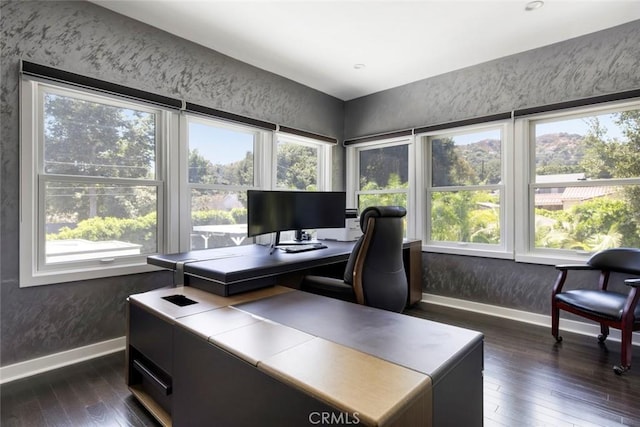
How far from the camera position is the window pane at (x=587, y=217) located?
275 cm

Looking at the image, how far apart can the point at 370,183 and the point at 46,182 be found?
3.40 m

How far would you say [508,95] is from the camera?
10.7ft

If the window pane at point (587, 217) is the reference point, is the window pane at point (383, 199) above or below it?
above

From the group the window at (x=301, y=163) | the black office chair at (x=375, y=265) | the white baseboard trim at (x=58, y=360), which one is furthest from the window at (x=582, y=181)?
the white baseboard trim at (x=58, y=360)

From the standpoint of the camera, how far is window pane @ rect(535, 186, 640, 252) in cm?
275

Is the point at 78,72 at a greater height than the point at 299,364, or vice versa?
the point at 78,72

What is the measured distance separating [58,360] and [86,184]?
125 centimetres

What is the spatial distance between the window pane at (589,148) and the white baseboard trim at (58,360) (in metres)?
4.01

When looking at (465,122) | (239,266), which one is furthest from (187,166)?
(465,122)

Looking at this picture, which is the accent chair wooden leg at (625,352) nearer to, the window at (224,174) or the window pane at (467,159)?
the window pane at (467,159)

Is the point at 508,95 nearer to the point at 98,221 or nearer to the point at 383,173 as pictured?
the point at 383,173

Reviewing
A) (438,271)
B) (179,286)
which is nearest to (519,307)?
(438,271)

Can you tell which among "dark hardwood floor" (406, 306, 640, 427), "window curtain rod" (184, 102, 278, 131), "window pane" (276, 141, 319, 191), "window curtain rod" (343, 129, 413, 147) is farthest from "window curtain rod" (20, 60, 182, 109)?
"dark hardwood floor" (406, 306, 640, 427)

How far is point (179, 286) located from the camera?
209 centimetres
